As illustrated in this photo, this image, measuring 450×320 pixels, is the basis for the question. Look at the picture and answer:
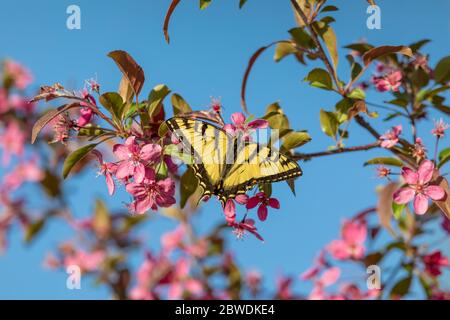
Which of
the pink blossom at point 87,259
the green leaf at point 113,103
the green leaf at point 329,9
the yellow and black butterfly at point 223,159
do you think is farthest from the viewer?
the pink blossom at point 87,259

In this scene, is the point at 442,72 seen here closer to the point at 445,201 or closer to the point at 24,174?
the point at 445,201

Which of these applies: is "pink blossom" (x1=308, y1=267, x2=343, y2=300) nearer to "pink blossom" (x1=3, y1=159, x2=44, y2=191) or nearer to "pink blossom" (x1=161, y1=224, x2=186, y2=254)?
"pink blossom" (x1=161, y1=224, x2=186, y2=254)

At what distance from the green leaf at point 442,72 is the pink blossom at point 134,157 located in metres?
1.14

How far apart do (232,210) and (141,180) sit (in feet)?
0.83

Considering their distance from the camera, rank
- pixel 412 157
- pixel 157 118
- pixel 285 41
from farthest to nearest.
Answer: pixel 285 41
pixel 412 157
pixel 157 118

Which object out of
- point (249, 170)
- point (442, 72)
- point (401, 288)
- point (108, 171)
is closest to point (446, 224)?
point (401, 288)

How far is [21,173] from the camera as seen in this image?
3.73m

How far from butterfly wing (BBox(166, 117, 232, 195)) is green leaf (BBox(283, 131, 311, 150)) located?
18 centimetres

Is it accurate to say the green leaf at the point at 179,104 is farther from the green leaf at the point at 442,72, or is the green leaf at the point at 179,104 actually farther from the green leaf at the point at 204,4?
the green leaf at the point at 442,72

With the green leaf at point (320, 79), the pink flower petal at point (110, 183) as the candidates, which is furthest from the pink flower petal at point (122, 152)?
the green leaf at point (320, 79)

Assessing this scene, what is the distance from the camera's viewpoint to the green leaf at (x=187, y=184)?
170 centimetres

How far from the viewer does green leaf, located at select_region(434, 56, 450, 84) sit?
2.05 metres
